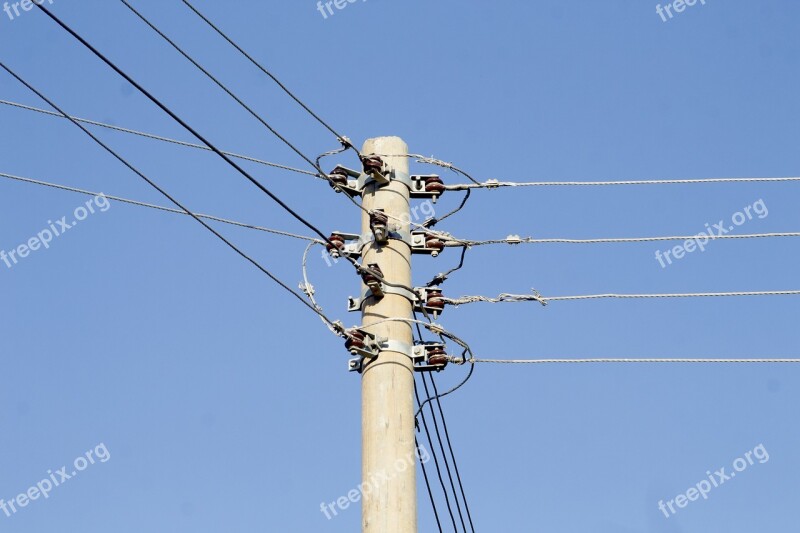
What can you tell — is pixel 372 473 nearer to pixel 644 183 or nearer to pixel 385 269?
pixel 385 269

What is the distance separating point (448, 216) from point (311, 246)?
1.10m

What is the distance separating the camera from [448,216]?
9.21 meters

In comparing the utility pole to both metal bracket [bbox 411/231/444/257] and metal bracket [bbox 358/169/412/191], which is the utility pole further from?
metal bracket [bbox 411/231/444/257]

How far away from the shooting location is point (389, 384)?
24.6 ft

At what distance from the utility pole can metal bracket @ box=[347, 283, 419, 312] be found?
0.02m

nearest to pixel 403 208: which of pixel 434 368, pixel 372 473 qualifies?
pixel 434 368

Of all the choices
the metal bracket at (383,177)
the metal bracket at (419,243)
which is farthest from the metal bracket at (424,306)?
the metal bracket at (383,177)

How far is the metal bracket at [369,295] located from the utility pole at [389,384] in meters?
0.02

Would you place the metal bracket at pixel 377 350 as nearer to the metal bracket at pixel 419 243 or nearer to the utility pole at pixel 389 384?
the utility pole at pixel 389 384

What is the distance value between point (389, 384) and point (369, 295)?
0.71 metres

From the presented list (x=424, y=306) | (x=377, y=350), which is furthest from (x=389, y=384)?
(x=424, y=306)

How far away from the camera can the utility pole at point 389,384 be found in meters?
7.06

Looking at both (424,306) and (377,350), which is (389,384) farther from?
(424,306)

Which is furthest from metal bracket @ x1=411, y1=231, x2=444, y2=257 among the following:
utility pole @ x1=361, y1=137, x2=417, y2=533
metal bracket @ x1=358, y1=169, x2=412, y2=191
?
metal bracket @ x1=358, y1=169, x2=412, y2=191
